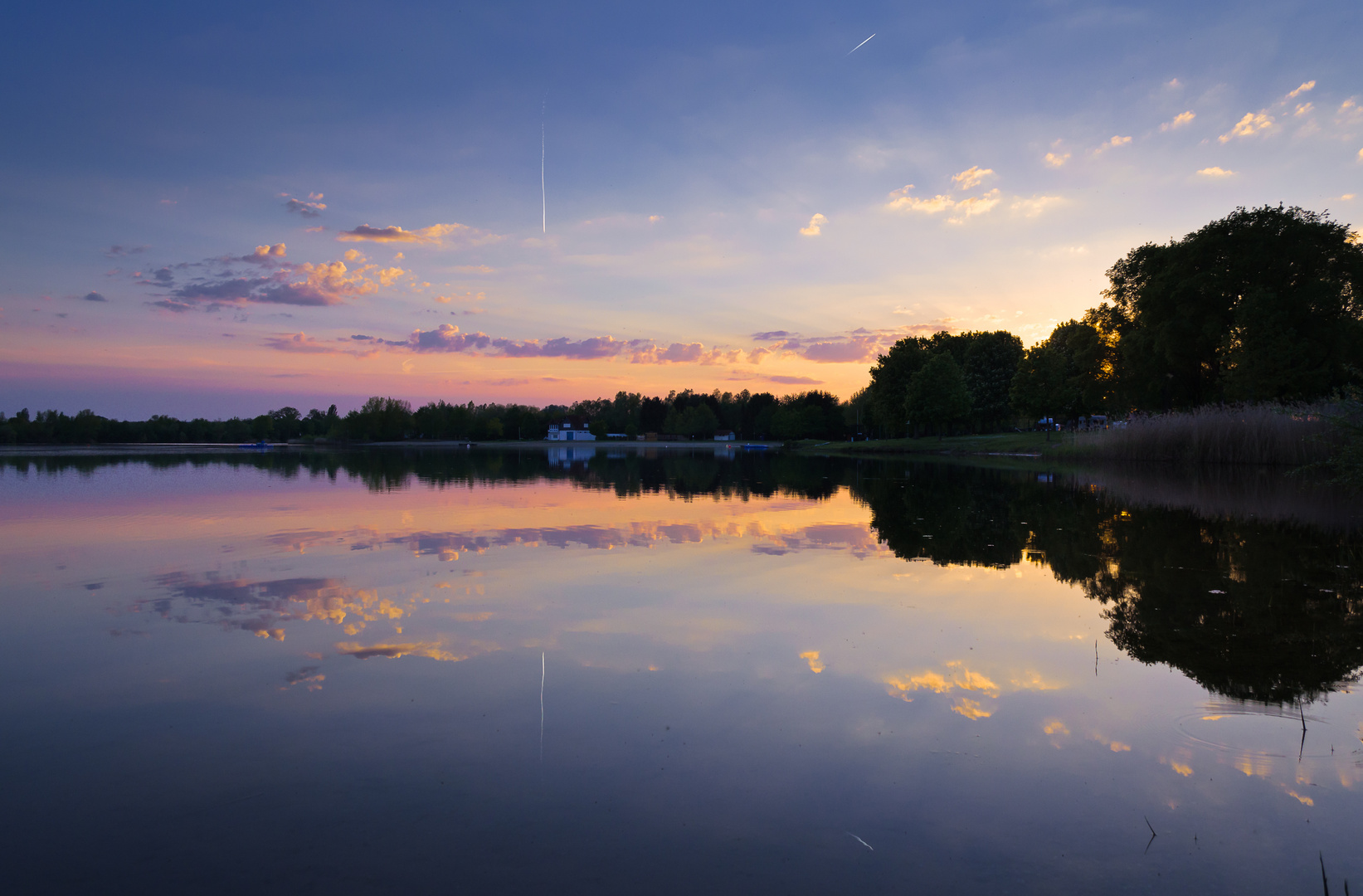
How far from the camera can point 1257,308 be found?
33906mm

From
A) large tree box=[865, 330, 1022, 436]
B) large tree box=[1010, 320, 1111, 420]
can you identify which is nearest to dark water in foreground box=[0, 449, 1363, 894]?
large tree box=[1010, 320, 1111, 420]

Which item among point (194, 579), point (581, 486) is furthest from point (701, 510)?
point (194, 579)

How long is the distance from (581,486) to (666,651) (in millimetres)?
19980

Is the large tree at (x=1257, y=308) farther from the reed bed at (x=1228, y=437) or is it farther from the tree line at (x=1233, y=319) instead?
the reed bed at (x=1228, y=437)

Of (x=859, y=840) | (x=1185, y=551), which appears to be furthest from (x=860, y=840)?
(x=1185, y=551)

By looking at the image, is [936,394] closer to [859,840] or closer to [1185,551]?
[1185,551]

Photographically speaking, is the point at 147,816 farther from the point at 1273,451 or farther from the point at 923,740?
the point at 1273,451

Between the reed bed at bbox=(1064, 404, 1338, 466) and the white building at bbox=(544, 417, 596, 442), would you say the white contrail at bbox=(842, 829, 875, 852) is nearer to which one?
the reed bed at bbox=(1064, 404, 1338, 466)

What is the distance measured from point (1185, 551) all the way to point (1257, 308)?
1209 inches

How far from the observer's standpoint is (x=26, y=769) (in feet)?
13.6

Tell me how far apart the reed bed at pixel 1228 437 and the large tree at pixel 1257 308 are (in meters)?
4.03

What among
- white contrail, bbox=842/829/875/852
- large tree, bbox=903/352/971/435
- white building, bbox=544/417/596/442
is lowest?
white contrail, bbox=842/829/875/852

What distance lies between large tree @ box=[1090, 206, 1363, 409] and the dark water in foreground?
95.4 feet

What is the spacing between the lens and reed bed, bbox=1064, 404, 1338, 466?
25547mm
